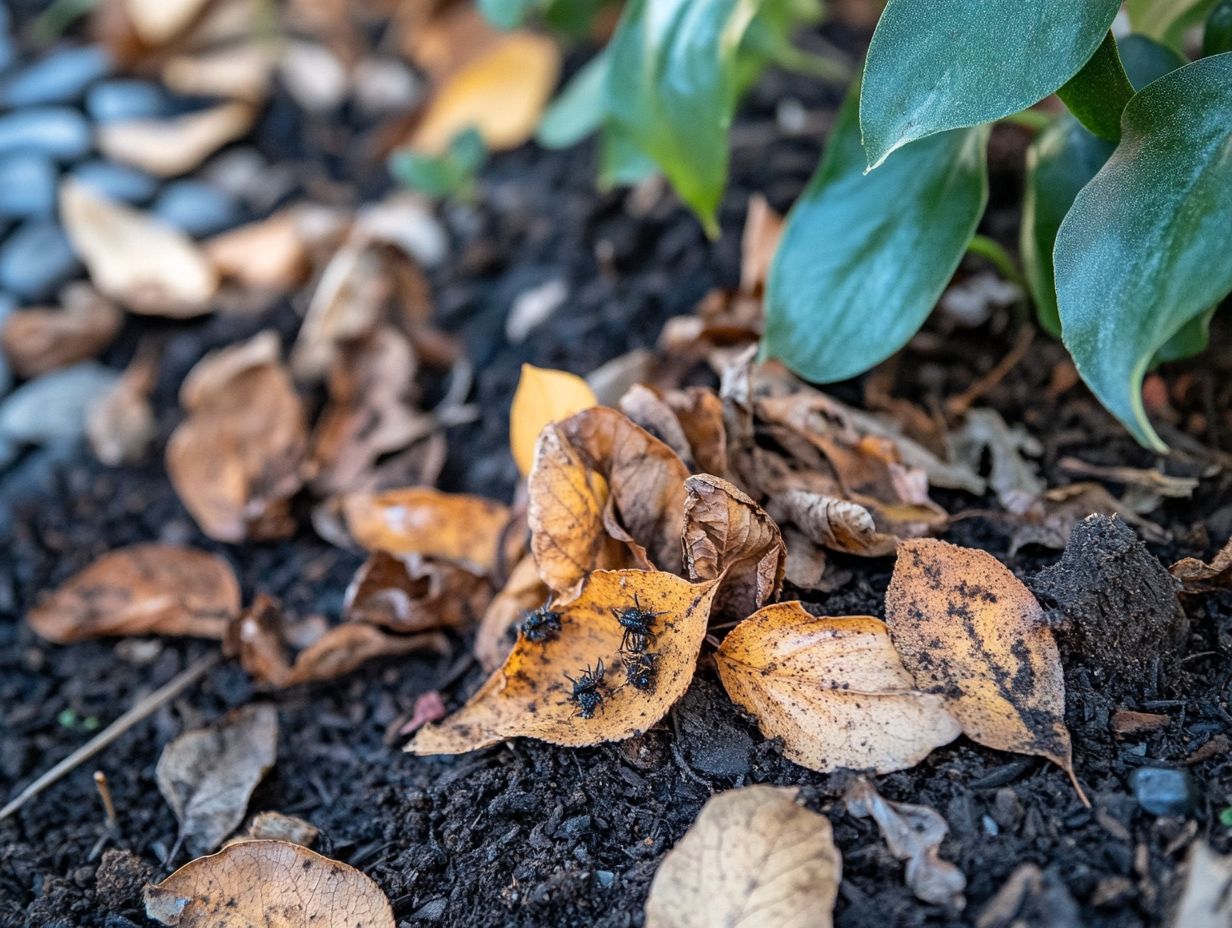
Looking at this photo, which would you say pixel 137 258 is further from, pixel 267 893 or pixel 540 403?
pixel 267 893

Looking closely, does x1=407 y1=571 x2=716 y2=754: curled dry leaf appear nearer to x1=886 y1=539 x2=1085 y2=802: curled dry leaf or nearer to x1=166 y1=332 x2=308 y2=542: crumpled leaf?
x1=886 y1=539 x2=1085 y2=802: curled dry leaf

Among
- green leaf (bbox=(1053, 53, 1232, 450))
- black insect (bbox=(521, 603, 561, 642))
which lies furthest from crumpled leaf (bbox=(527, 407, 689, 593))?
green leaf (bbox=(1053, 53, 1232, 450))

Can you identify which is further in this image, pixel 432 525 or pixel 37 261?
pixel 37 261

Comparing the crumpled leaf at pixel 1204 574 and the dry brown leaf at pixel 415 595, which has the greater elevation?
the crumpled leaf at pixel 1204 574

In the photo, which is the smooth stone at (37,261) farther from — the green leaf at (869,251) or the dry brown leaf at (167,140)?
the green leaf at (869,251)

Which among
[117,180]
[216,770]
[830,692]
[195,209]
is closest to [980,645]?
[830,692]

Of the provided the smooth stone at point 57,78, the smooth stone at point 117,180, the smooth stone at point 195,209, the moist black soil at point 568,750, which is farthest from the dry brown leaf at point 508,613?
the smooth stone at point 57,78

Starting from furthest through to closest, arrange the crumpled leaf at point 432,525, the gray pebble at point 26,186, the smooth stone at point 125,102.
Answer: the smooth stone at point 125,102
the gray pebble at point 26,186
the crumpled leaf at point 432,525
